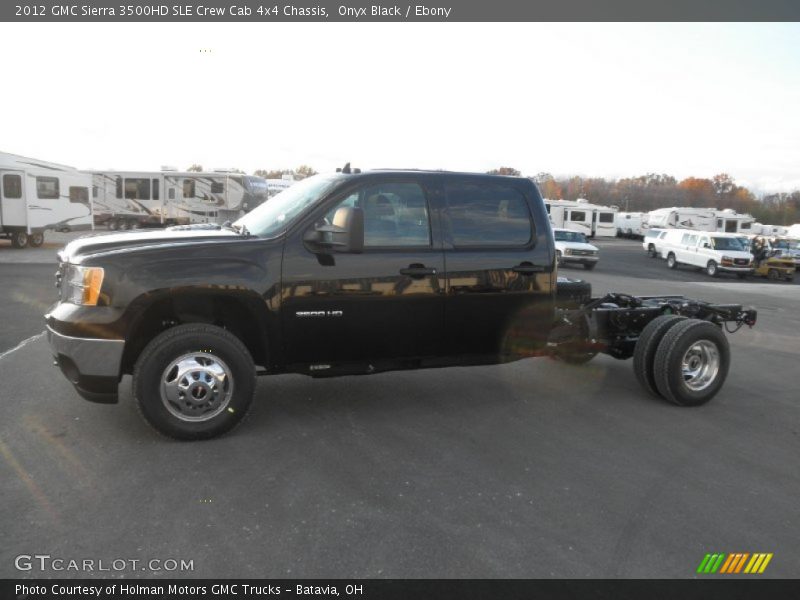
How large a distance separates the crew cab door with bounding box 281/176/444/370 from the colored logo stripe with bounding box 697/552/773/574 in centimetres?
248

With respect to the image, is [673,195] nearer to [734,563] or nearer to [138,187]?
[138,187]

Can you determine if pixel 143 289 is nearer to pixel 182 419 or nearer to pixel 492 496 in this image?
pixel 182 419

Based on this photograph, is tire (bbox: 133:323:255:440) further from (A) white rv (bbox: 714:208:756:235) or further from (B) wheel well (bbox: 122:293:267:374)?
(A) white rv (bbox: 714:208:756:235)

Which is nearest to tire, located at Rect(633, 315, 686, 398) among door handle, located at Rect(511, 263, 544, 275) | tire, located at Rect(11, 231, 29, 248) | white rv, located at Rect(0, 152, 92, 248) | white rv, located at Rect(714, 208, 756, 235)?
door handle, located at Rect(511, 263, 544, 275)

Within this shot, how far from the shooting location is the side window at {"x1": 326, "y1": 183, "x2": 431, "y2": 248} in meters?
4.78

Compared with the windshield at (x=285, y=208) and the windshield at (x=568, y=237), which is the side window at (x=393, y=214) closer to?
the windshield at (x=285, y=208)

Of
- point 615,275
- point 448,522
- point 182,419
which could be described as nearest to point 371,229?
point 182,419

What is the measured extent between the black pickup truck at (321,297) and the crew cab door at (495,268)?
0.04ft

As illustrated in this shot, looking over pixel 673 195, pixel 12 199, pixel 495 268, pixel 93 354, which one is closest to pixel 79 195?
pixel 12 199

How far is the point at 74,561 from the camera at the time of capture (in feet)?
9.54

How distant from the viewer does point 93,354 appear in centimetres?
420

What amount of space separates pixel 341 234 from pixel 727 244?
84.1 ft

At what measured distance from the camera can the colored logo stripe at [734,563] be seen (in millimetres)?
3070

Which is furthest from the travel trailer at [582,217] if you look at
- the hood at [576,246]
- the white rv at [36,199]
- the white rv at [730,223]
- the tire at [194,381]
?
the tire at [194,381]
